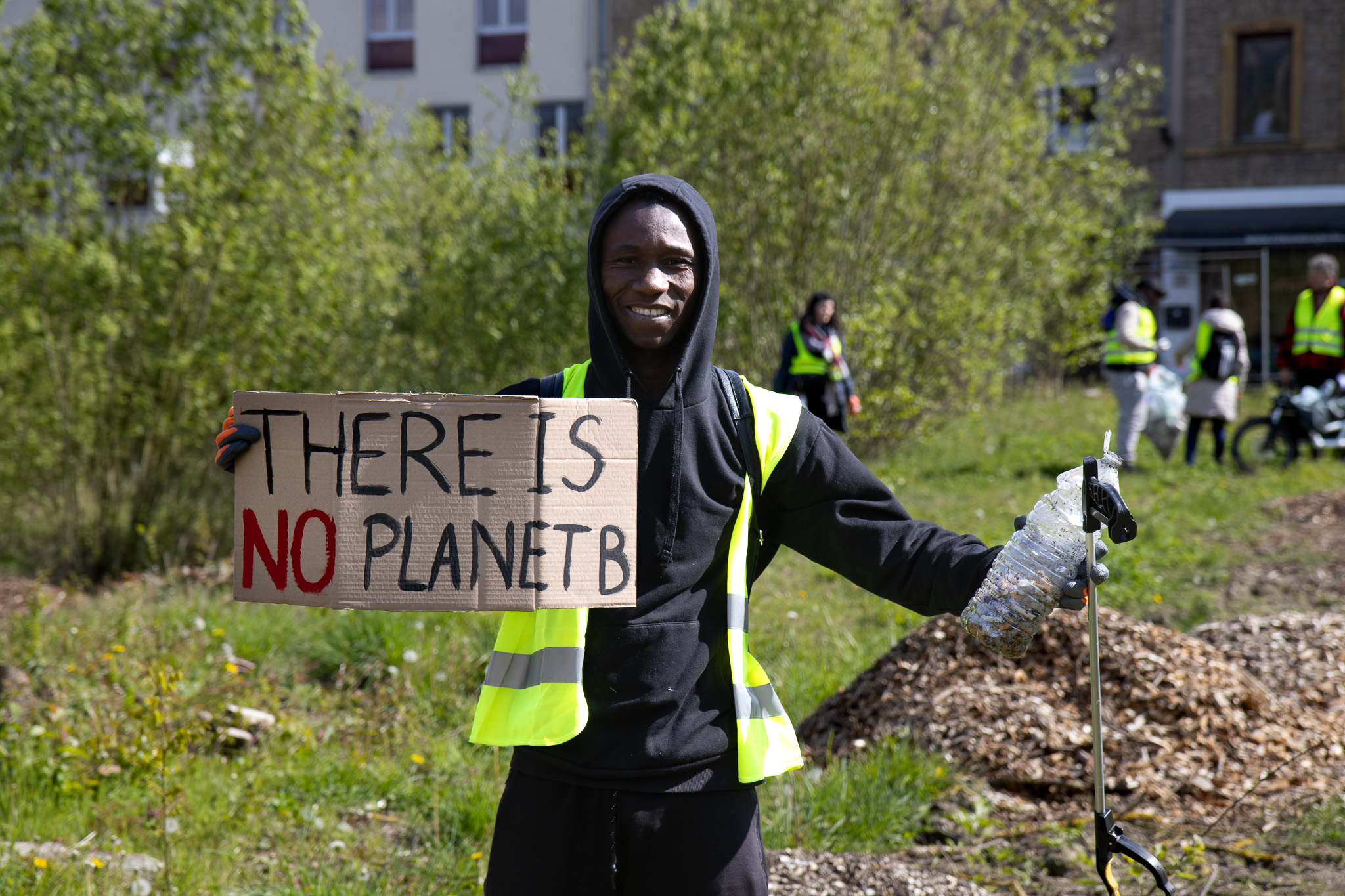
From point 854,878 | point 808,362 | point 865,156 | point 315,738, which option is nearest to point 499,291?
point 808,362

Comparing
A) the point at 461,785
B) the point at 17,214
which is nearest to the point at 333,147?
the point at 17,214

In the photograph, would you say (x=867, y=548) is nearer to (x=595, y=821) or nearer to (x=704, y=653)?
(x=704, y=653)

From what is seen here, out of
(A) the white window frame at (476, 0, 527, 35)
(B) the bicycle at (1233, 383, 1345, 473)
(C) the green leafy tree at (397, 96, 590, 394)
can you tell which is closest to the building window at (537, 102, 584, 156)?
(A) the white window frame at (476, 0, 527, 35)

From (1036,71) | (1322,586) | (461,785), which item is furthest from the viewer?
(1036,71)

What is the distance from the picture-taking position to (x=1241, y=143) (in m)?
24.4

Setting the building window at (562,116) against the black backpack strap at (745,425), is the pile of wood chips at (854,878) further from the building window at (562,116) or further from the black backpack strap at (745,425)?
the building window at (562,116)

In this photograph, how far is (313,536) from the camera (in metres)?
2.16

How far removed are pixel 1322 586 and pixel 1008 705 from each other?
3445 millimetres

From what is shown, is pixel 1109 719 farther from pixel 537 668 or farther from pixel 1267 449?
pixel 1267 449

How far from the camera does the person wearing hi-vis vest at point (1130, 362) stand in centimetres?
1095

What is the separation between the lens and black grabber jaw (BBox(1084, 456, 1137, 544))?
195 centimetres

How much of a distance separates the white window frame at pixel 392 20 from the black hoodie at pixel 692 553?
2832 centimetres

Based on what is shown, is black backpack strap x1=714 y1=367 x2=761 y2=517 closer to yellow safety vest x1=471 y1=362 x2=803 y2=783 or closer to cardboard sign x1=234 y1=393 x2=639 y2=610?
yellow safety vest x1=471 y1=362 x2=803 y2=783

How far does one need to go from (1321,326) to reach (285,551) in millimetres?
11487
